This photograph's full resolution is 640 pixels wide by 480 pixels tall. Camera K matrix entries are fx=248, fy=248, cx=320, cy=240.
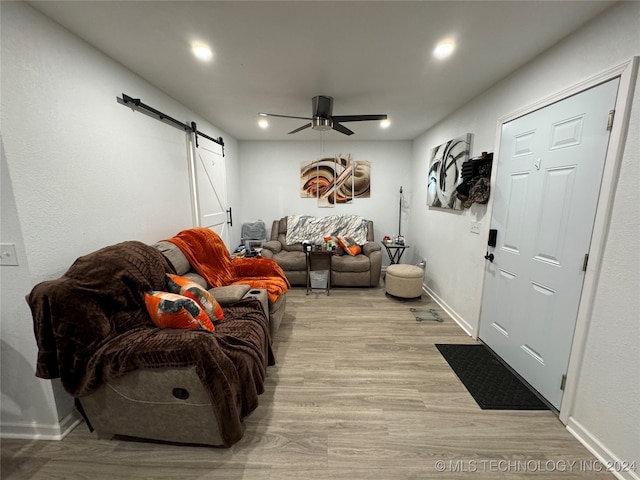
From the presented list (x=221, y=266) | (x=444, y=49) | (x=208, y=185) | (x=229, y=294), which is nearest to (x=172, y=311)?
(x=229, y=294)

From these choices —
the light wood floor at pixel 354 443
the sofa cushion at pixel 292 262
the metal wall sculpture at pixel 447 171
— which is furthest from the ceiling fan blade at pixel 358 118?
the light wood floor at pixel 354 443

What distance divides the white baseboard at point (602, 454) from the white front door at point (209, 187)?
3839 millimetres

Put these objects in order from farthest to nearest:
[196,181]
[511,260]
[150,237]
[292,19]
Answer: [196,181] → [150,237] → [511,260] → [292,19]

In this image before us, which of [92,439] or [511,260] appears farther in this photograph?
[511,260]

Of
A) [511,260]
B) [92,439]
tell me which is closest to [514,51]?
[511,260]

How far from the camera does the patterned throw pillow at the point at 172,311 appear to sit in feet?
4.89

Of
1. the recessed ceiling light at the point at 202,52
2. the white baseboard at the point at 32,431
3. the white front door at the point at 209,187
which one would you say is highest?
the recessed ceiling light at the point at 202,52

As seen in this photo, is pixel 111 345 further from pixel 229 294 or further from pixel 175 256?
pixel 175 256

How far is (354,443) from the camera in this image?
1.50m

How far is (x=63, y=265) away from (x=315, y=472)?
1.94m

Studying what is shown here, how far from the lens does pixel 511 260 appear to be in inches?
82.8

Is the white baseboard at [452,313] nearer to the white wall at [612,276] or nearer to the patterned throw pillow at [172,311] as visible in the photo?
the white wall at [612,276]

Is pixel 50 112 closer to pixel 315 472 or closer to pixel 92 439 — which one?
pixel 92 439

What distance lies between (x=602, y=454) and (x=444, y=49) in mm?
2667
